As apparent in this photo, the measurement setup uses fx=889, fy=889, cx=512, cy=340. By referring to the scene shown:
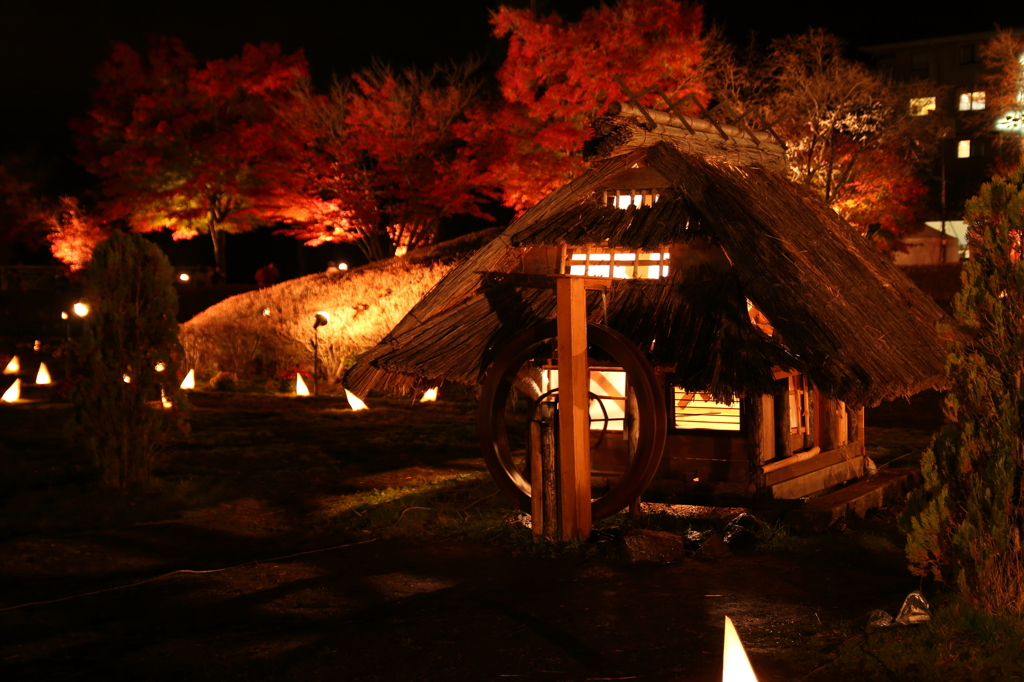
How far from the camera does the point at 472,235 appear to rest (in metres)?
29.2

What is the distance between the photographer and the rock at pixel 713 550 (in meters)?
7.60

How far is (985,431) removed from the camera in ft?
17.9

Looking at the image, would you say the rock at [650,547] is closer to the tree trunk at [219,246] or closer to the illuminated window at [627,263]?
the illuminated window at [627,263]

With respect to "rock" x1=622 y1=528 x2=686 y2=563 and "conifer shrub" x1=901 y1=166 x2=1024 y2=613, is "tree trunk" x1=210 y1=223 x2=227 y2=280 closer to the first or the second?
"rock" x1=622 y1=528 x2=686 y2=563

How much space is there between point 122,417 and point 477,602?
5.65 metres

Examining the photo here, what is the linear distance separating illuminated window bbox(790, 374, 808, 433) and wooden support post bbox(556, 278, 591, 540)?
10.3ft

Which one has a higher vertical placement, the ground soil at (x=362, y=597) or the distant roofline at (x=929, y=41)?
the distant roofline at (x=929, y=41)

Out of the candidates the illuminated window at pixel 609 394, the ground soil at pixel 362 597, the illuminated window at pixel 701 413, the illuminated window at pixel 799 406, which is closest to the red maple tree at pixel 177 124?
the ground soil at pixel 362 597

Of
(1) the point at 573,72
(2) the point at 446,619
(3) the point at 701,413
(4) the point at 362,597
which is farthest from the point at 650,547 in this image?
(1) the point at 573,72

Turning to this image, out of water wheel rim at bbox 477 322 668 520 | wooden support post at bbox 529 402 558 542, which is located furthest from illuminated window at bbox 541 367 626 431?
wooden support post at bbox 529 402 558 542

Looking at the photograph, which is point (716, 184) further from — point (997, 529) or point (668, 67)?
point (668, 67)

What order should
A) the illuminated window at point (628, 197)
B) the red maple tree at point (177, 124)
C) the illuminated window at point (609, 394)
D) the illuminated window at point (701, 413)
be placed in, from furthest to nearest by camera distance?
the red maple tree at point (177, 124) < the illuminated window at point (628, 197) < the illuminated window at point (609, 394) < the illuminated window at point (701, 413)

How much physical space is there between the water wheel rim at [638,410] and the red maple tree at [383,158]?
56.7 feet

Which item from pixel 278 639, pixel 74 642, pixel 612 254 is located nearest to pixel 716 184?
pixel 612 254
